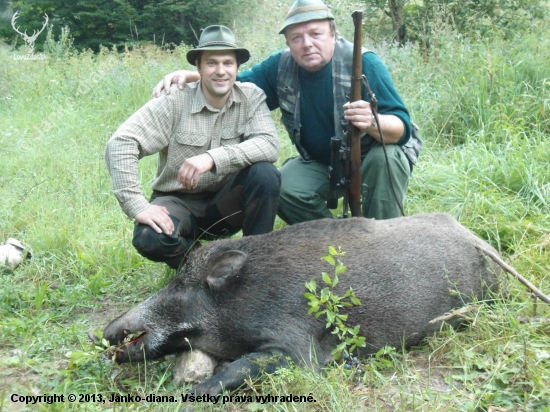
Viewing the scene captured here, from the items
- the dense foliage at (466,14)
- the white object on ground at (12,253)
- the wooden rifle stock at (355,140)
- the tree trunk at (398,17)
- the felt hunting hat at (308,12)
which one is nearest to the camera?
the wooden rifle stock at (355,140)

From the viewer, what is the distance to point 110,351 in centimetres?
327

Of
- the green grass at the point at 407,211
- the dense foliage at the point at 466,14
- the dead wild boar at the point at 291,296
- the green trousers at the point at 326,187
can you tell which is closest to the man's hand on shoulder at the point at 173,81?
the green trousers at the point at 326,187

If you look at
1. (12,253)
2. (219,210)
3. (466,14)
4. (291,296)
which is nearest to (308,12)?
(219,210)

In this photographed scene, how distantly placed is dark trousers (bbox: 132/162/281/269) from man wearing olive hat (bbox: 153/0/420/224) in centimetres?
55

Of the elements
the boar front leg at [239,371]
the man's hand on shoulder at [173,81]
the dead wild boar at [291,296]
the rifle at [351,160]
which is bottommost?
the boar front leg at [239,371]

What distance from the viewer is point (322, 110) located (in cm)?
464

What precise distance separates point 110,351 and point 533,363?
219 centimetres

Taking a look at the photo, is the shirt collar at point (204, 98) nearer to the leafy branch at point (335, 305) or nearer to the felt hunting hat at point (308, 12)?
the felt hunting hat at point (308, 12)

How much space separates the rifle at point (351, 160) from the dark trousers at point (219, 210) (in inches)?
17.9

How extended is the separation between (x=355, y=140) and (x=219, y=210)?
110 centimetres

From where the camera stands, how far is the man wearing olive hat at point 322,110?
14.2 feet

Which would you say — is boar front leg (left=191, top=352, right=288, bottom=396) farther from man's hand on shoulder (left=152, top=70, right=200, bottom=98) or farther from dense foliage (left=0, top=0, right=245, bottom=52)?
dense foliage (left=0, top=0, right=245, bottom=52)

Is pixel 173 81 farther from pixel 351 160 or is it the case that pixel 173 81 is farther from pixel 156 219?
pixel 351 160

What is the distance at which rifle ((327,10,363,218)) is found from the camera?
4.13m
